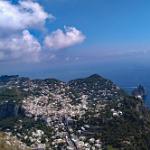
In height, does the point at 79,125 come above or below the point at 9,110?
below

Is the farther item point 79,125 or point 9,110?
point 9,110

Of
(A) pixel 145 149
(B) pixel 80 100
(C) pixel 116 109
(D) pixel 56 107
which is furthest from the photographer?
(B) pixel 80 100

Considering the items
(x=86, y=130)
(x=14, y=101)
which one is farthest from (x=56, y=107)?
(x=86, y=130)

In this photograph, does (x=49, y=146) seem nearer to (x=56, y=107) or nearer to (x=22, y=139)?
(x=22, y=139)

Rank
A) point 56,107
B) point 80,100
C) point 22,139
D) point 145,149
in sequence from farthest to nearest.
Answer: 1. point 80,100
2. point 56,107
3. point 22,139
4. point 145,149

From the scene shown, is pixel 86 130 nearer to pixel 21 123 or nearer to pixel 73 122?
pixel 73 122

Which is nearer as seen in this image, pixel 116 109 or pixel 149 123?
pixel 149 123

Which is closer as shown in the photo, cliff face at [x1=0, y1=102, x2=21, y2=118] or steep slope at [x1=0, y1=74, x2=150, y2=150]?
steep slope at [x1=0, y1=74, x2=150, y2=150]

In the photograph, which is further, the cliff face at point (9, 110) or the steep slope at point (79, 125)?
the cliff face at point (9, 110)
